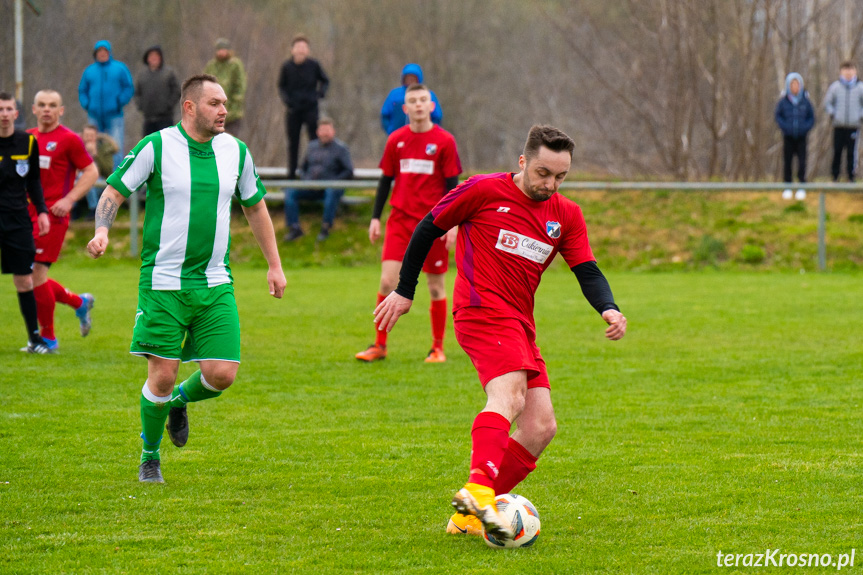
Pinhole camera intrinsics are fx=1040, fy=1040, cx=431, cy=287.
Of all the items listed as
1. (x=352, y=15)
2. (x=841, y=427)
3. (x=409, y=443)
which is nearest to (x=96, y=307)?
(x=409, y=443)

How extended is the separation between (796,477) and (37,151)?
6.64m

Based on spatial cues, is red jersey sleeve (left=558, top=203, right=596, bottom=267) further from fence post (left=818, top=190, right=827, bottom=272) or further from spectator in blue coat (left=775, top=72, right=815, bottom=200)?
spectator in blue coat (left=775, top=72, right=815, bottom=200)

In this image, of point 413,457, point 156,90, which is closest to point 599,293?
point 413,457

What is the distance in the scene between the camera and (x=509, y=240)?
15.6ft

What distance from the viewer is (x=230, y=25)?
33.3 metres

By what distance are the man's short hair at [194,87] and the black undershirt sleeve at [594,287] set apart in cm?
209

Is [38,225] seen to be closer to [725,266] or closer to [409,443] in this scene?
[409,443]

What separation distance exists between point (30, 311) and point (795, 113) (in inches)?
522

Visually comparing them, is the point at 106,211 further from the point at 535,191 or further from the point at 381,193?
the point at 381,193

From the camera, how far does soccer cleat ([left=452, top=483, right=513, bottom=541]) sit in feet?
13.2

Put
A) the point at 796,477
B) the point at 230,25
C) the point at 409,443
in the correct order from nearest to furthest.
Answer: the point at 796,477, the point at 409,443, the point at 230,25

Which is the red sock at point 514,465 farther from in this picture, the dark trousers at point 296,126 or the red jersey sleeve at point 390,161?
the dark trousers at point 296,126

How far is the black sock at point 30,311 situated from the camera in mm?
9211

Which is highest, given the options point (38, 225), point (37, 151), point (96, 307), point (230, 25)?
point (230, 25)
